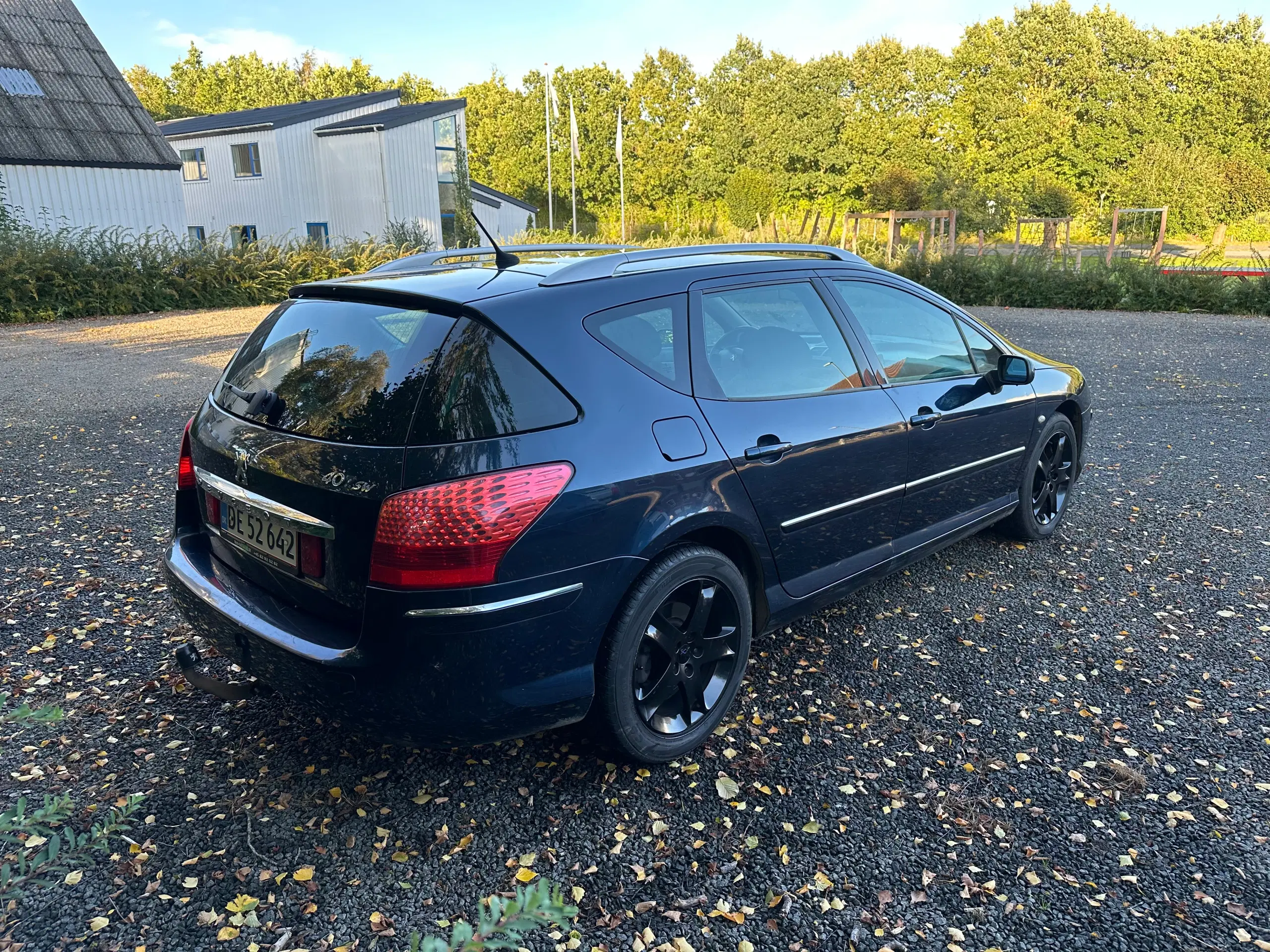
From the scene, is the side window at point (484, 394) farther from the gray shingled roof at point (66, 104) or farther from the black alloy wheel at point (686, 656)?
the gray shingled roof at point (66, 104)

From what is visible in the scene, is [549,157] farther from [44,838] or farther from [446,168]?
[44,838]

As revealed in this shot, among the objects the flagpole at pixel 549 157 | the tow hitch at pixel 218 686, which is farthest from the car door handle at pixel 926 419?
the flagpole at pixel 549 157

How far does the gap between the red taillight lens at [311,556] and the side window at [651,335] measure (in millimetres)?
1021

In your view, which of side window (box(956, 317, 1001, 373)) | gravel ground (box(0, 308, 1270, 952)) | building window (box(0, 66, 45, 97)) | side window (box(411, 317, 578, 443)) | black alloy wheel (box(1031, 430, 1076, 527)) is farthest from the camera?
building window (box(0, 66, 45, 97))

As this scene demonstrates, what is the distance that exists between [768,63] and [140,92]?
199 ft

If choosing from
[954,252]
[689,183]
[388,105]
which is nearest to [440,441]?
[954,252]

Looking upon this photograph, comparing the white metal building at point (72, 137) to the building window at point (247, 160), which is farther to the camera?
the building window at point (247, 160)

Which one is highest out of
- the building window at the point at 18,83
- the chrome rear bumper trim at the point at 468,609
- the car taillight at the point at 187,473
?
the building window at the point at 18,83

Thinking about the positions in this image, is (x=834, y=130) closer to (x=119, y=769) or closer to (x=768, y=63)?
(x=768, y=63)

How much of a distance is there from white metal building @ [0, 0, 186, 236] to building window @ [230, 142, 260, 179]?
810 cm

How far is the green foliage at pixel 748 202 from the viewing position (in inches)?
1517

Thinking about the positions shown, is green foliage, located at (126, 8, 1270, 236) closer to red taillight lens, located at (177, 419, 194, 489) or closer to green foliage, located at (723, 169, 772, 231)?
green foliage, located at (723, 169, 772, 231)

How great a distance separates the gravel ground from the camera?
236 centimetres

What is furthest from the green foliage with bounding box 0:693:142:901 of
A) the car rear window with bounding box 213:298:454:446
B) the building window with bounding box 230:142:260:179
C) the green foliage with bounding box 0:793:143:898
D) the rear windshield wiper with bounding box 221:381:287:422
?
the building window with bounding box 230:142:260:179
